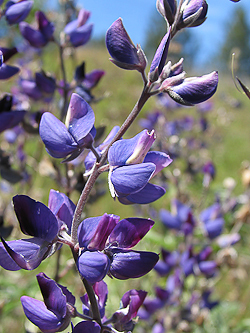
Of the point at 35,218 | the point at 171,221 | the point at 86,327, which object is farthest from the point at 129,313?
the point at 171,221

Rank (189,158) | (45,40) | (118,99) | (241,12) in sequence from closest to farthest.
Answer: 1. (45,40)
2. (189,158)
3. (118,99)
4. (241,12)

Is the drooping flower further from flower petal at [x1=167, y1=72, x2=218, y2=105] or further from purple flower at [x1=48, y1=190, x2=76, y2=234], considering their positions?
flower petal at [x1=167, y1=72, x2=218, y2=105]

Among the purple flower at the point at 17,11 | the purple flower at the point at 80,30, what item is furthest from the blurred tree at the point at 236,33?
the purple flower at the point at 17,11

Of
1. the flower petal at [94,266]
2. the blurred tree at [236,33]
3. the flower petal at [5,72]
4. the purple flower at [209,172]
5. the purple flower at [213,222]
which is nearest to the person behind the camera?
the flower petal at [94,266]

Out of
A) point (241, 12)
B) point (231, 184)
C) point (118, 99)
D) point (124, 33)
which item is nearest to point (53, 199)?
point (124, 33)

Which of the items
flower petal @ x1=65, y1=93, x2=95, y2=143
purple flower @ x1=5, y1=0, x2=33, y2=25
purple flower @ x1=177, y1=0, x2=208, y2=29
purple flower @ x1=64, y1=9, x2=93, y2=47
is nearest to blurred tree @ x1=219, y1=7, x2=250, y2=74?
purple flower @ x1=64, y1=9, x2=93, y2=47

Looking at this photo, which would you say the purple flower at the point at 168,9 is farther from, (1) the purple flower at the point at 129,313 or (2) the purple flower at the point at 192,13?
(1) the purple flower at the point at 129,313

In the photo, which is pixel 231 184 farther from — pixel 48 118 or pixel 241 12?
pixel 241 12
